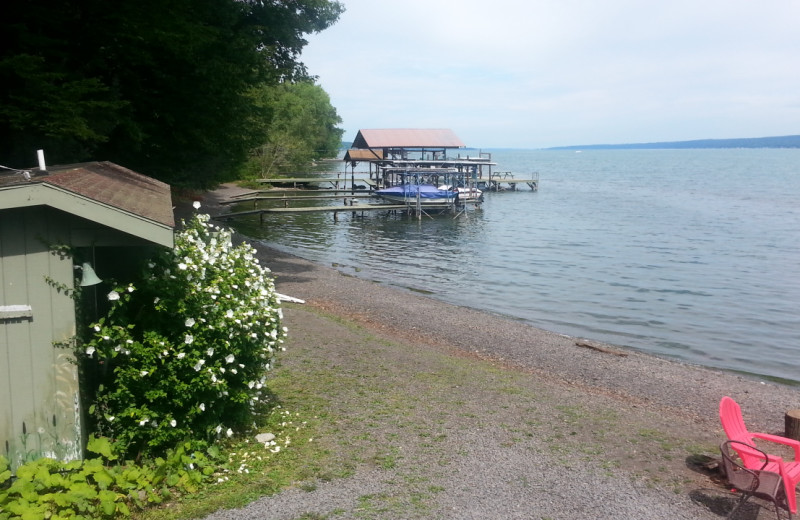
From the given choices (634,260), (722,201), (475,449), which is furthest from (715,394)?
(722,201)

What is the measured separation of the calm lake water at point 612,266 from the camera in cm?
1752

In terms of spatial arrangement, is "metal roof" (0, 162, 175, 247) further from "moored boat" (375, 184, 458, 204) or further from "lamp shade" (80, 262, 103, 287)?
"moored boat" (375, 184, 458, 204)

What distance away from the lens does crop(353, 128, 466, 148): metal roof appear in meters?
62.6

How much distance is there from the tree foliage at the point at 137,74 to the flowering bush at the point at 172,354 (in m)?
7.85

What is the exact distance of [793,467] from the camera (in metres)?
6.44

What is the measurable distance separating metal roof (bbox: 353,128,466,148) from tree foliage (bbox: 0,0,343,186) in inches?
1659

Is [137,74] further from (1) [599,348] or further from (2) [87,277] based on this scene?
(1) [599,348]

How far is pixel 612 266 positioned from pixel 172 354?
81.0 ft

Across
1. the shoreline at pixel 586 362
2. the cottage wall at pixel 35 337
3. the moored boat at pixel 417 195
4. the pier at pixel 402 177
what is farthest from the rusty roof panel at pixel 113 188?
the moored boat at pixel 417 195

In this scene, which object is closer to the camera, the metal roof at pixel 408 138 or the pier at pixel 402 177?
the pier at pixel 402 177

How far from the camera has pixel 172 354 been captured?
19.5 feet

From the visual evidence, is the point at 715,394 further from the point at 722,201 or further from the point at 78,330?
the point at 722,201

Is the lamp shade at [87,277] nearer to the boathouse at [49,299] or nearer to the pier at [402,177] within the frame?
the boathouse at [49,299]

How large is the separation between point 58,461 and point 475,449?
396 centimetres
